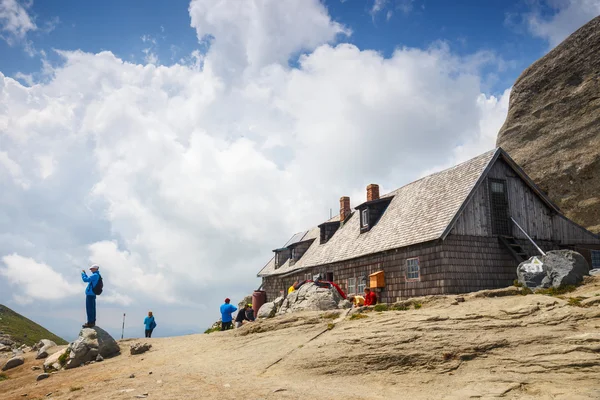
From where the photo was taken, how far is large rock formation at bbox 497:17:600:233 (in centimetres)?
3631

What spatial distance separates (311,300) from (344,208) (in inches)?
590

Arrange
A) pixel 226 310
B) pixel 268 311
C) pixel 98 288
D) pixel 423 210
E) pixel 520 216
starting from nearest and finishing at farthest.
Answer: pixel 98 288
pixel 268 311
pixel 226 310
pixel 520 216
pixel 423 210

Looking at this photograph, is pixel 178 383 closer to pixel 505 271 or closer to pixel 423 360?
pixel 423 360

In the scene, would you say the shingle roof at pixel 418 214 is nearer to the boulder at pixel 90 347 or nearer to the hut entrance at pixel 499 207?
the hut entrance at pixel 499 207

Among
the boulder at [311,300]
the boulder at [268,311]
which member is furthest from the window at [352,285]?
the boulder at [268,311]

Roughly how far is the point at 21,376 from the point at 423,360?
14584 millimetres

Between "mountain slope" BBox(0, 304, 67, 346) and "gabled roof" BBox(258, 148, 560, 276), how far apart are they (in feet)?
75.2

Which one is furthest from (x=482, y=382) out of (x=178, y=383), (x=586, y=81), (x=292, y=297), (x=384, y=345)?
(x=586, y=81)

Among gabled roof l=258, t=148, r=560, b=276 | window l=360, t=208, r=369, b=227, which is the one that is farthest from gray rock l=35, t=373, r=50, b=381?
window l=360, t=208, r=369, b=227

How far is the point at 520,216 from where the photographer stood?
74.3 feet

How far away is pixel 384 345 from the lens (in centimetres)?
1174

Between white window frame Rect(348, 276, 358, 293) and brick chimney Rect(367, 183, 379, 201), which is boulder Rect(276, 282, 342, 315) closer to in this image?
white window frame Rect(348, 276, 358, 293)

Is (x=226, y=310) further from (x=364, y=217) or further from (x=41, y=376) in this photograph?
(x=364, y=217)

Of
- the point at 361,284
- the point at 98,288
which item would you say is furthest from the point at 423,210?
the point at 98,288
